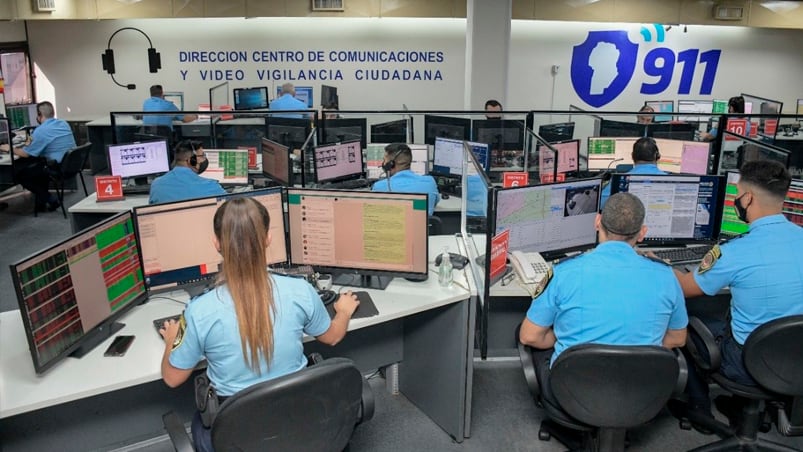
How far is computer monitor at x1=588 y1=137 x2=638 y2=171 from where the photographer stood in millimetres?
5266

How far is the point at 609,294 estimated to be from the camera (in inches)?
80.0

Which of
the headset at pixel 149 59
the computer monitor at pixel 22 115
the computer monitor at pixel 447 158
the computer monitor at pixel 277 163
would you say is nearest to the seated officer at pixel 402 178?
the computer monitor at pixel 447 158

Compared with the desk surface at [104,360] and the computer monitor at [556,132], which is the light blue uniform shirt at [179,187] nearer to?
the desk surface at [104,360]

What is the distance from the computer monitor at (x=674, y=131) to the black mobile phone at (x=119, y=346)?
14.5ft

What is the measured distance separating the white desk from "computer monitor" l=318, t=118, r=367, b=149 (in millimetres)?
2221

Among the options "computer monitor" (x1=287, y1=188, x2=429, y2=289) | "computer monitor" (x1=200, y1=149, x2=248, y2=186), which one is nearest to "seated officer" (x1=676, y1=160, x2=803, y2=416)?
"computer monitor" (x1=287, y1=188, x2=429, y2=289)

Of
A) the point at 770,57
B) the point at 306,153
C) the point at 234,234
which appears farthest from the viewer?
the point at 770,57

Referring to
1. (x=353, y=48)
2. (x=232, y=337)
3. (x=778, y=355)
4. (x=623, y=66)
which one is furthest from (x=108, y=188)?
(x=623, y=66)

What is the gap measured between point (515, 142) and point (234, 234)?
376 cm

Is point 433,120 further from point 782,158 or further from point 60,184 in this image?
point 60,184

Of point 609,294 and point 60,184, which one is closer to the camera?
point 609,294

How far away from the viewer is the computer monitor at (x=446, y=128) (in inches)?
203

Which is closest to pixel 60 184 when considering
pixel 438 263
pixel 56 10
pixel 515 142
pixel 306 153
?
pixel 56 10

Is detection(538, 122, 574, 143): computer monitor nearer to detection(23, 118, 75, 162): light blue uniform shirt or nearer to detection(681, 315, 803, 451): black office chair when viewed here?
detection(681, 315, 803, 451): black office chair
